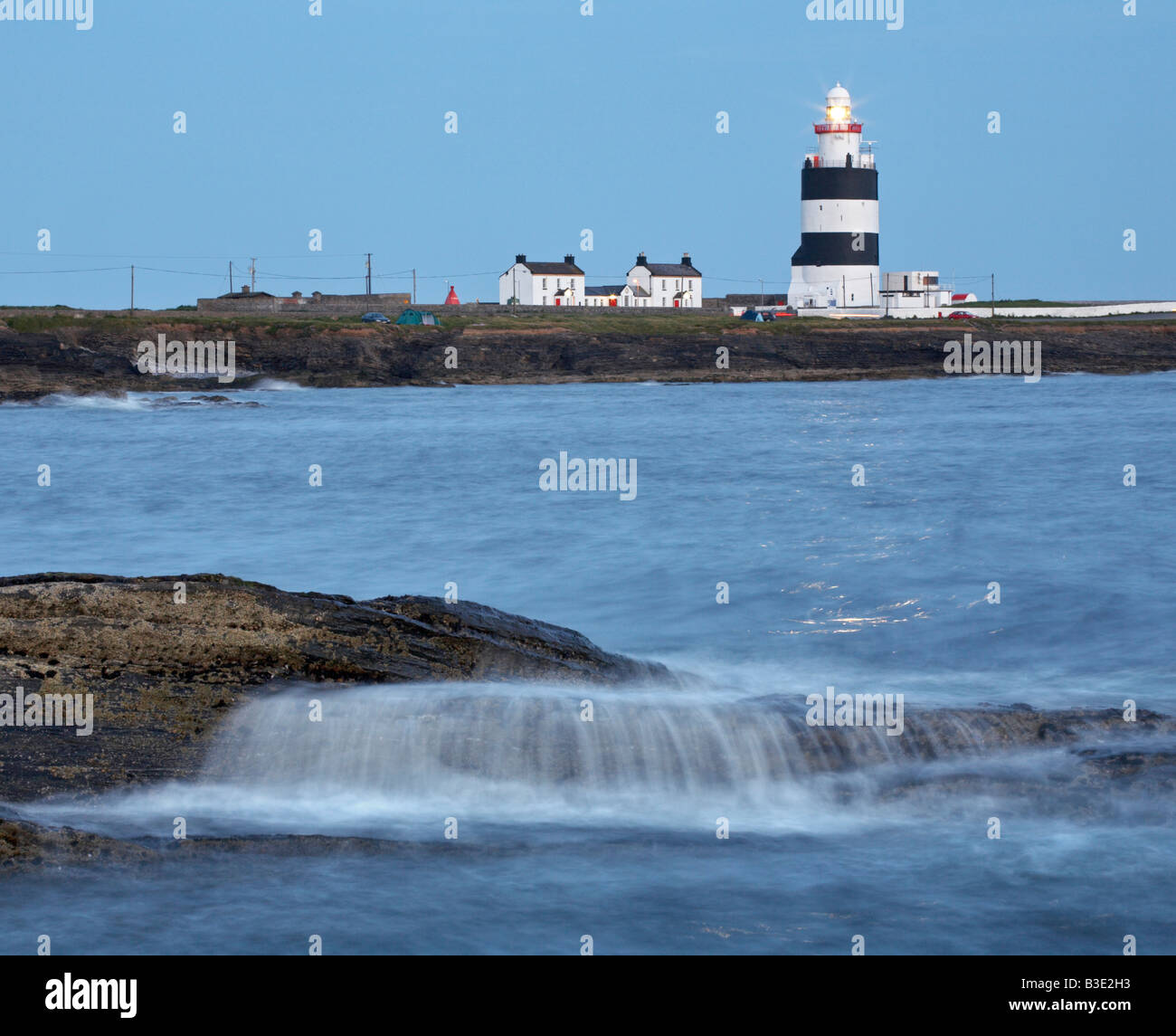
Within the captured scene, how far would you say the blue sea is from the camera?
9.56 meters

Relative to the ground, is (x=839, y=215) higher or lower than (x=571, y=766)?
higher

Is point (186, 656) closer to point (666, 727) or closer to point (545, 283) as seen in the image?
point (666, 727)

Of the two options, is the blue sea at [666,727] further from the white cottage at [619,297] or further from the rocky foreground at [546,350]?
the white cottage at [619,297]

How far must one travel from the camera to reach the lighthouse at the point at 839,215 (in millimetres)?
86875

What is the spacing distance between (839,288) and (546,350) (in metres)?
21.7

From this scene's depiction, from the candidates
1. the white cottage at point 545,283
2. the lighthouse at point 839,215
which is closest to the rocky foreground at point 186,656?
the lighthouse at point 839,215

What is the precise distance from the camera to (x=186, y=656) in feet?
38.5

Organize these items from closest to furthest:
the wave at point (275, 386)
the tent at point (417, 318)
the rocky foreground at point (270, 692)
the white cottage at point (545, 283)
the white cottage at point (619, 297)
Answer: the rocky foreground at point (270, 692) < the wave at point (275, 386) < the tent at point (417, 318) < the white cottage at point (545, 283) < the white cottage at point (619, 297)

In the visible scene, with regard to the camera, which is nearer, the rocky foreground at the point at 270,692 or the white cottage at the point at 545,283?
the rocky foreground at the point at 270,692

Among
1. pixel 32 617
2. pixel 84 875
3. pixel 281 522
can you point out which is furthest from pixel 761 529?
pixel 84 875

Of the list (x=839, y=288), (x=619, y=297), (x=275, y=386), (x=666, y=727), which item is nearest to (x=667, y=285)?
(x=619, y=297)

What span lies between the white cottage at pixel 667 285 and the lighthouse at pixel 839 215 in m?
20.8

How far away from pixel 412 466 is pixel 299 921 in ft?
107

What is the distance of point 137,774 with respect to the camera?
420 inches
